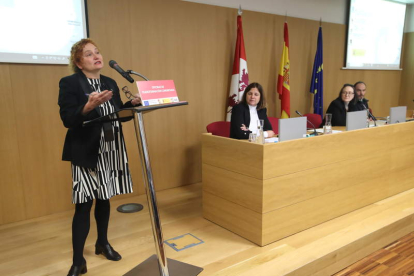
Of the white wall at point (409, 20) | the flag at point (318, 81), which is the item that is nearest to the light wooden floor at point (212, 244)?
the flag at point (318, 81)

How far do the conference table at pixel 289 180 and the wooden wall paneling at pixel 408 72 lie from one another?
3870 mm

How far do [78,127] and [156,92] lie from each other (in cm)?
68

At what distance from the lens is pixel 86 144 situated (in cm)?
187

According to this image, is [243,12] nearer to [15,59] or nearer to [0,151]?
[15,59]

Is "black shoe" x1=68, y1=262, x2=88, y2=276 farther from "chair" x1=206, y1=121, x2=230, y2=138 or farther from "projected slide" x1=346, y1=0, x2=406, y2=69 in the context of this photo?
"projected slide" x1=346, y1=0, x2=406, y2=69

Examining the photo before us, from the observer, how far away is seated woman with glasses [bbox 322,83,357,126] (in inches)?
154

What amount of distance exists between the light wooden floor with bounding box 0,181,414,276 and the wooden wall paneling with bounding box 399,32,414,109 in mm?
4057

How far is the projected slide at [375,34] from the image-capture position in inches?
215

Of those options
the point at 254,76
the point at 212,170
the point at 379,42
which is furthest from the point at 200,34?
the point at 379,42

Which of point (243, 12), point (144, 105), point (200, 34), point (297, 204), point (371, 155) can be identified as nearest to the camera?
point (144, 105)

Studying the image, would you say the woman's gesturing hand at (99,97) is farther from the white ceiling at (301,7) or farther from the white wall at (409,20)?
the white wall at (409,20)

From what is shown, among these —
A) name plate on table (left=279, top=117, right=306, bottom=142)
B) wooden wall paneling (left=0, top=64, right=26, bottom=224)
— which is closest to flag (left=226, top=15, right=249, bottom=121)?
name plate on table (left=279, top=117, right=306, bottom=142)

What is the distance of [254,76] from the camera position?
176 inches

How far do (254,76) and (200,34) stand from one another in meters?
1.02
